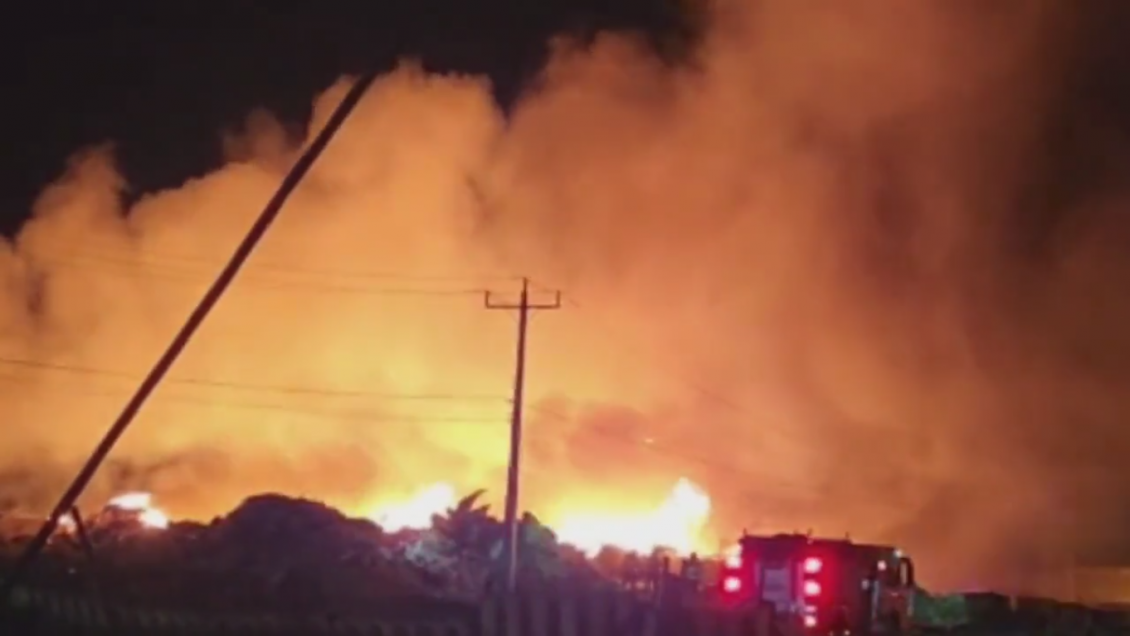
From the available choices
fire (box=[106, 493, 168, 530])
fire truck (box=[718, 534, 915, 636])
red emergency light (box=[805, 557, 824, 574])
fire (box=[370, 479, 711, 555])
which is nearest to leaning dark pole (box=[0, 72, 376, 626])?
fire truck (box=[718, 534, 915, 636])

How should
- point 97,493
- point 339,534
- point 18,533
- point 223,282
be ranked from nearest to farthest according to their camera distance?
point 223,282
point 339,534
point 18,533
point 97,493

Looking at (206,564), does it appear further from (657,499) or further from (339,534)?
(657,499)

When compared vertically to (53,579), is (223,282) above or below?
above

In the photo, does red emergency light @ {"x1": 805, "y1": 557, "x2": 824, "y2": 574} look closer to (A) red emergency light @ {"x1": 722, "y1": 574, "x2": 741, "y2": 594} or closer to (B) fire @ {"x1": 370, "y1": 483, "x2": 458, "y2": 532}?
(A) red emergency light @ {"x1": 722, "y1": 574, "x2": 741, "y2": 594}

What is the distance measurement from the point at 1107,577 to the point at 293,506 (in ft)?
123

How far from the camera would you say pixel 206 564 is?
42969mm

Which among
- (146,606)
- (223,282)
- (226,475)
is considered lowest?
(146,606)

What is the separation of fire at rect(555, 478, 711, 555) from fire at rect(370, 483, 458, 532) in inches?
190

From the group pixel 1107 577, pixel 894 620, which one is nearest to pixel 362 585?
pixel 894 620

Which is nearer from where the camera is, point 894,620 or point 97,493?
point 894,620

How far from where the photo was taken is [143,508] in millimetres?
59906

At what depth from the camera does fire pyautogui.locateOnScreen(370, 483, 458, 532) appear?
201 ft

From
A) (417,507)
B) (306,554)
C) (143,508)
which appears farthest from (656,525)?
(306,554)

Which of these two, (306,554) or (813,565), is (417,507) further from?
(813,565)
